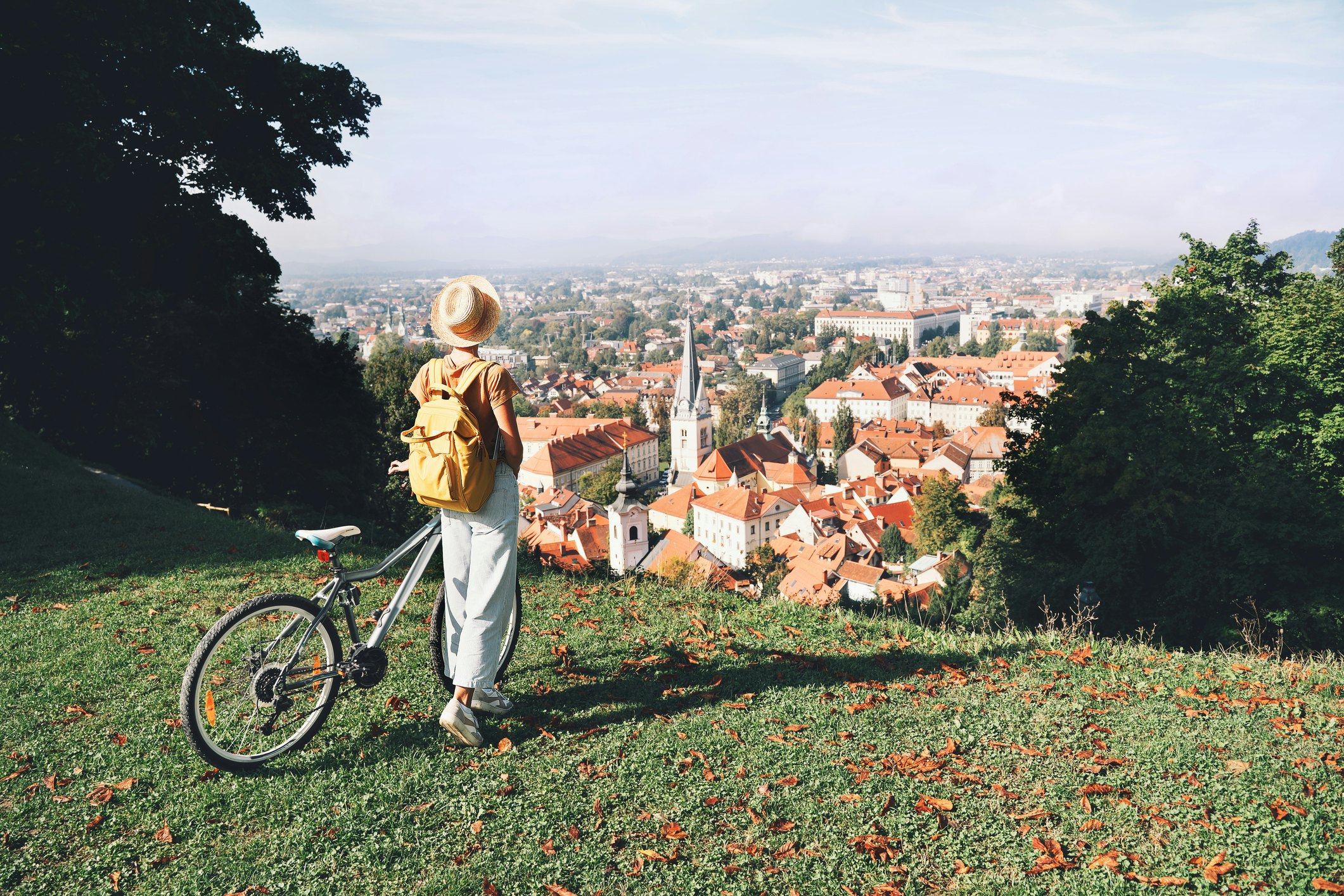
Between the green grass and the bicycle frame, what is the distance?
1.04ft

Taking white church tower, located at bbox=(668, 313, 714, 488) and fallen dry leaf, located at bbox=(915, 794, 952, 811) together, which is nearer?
fallen dry leaf, located at bbox=(915, 794, 952, 811)

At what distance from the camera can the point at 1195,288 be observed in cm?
1680

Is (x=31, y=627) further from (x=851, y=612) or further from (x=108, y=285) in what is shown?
(x=108, y=285)

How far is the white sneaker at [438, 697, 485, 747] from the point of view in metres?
3.78

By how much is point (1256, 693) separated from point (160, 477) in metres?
14.4

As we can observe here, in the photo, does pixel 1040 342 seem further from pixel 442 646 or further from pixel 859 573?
pixel 442 646

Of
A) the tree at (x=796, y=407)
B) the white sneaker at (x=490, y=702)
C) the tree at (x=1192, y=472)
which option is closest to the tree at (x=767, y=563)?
the tree at (x=1192, y=472)

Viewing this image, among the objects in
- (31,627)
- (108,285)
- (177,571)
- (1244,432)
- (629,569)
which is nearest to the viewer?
(31,627)

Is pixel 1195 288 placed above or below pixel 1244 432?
above

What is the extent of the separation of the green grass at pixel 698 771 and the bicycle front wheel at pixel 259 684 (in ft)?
0.41

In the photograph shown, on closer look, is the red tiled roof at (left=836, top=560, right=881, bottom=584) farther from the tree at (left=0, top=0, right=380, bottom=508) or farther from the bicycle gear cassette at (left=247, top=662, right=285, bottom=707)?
the bicycle gear cassette at (left=247, top=662, right=285, bottom=707)

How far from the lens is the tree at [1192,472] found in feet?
44.2

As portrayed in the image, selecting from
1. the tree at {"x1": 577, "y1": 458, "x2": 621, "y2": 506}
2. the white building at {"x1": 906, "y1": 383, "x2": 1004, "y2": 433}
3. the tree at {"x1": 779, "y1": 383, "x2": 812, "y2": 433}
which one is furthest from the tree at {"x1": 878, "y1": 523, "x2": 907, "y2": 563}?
the white building at {"x1": 906, "y1": 383, "x2": 1004, "y2": 433}

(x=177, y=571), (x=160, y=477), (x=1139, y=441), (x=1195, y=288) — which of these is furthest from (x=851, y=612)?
(x=1195, y=288)
